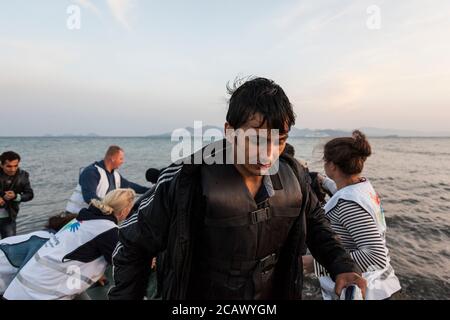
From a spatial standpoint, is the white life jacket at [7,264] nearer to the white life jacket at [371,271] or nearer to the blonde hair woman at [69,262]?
the blonde hair woman at [69,262]

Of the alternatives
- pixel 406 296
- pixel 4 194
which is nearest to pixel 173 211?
pixel 406 296

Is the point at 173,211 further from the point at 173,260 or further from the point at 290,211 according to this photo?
the point at 290,211

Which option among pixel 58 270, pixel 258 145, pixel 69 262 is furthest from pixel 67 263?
pixel 258 145

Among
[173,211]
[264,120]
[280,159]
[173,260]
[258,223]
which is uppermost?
[264,120]

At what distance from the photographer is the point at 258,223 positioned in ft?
5.72

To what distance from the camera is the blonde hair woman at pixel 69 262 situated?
326cm

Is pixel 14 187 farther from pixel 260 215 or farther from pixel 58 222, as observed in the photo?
pixel 260 215

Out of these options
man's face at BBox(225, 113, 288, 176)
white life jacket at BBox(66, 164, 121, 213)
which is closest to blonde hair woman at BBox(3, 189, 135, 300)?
man's face at BBox(225, 113, 288, 176)

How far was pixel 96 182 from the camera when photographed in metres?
6.36

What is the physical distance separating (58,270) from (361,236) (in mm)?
3474

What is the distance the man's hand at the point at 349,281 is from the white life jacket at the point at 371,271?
0.69m

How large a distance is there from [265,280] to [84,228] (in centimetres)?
258
